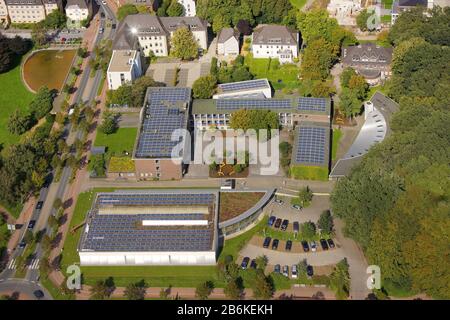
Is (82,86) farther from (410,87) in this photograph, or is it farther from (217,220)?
(410,87)

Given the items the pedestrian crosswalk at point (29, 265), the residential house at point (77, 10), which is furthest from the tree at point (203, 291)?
the residential house at point (77, 10)

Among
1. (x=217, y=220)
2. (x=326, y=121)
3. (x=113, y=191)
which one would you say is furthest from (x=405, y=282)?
(x=113, y=191)

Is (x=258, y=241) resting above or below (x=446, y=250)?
below

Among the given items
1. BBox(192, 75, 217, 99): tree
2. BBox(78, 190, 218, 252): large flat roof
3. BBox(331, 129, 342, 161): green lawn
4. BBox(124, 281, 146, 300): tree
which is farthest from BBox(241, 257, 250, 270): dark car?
BBox(192, 75, 217, 99): tree

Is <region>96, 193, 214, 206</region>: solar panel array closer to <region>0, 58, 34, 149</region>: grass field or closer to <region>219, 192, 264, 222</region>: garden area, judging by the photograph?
<region>219, 192, 264, 222</region>: garden area

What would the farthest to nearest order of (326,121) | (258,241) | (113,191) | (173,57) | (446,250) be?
(173,57)
(326,121)
(113,191)
(258,241)
(446,250)

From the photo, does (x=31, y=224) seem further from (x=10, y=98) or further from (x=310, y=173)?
(x=310, y=173)

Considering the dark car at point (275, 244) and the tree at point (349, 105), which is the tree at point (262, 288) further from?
the tree at point (349, 105)
